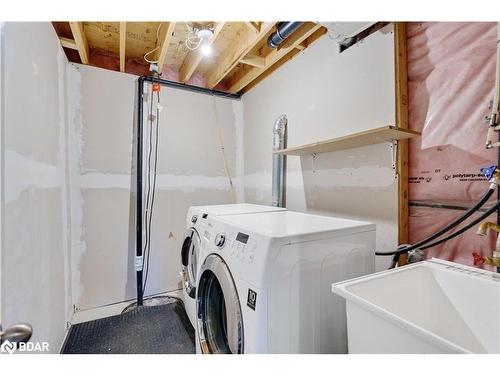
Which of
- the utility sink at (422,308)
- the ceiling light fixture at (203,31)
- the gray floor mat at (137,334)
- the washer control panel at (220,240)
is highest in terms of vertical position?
the ceiling light fixture at (203,31)

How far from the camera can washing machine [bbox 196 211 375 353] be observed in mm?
932

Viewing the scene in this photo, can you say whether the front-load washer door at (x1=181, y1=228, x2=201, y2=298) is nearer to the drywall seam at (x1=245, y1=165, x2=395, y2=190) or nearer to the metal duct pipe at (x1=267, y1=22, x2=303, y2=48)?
the drywall seam at (x1=245, y1=165, x2=395, y2=190)

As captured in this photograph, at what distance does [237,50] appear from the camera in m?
2.20

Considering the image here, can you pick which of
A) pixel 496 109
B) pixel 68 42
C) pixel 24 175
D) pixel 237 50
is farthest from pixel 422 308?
pixel 68 42

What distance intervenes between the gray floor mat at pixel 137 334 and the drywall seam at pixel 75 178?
39 cm

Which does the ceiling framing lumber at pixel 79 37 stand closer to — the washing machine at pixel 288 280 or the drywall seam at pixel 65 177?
the drywall seam at pixel 65 177

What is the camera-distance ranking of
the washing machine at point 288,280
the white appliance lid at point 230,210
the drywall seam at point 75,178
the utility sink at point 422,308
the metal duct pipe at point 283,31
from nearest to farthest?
1. the utility sink at point 422,308
2. the washing machine at point 288,280
3. the metal duct pipe at point 283,31
4. the white appliance lid at point 230,210
5. the drywall seam at point 75,178

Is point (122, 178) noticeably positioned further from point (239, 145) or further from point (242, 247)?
point (242, 247)

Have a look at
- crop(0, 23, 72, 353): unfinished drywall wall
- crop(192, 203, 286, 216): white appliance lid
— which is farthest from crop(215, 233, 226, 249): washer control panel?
crop(0, 23, 72, 353): unfinished drywall wall

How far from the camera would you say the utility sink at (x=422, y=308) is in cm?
66

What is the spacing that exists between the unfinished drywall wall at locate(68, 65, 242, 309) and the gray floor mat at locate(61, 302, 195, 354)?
350mm

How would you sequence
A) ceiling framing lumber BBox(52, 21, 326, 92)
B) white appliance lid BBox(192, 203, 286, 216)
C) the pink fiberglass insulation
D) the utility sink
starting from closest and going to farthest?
the utility sink, the pink fiberglass insulation, white appliance lid BBox(192, 203, 286, 216), ceiling framing lumber BBox(52, 21, 326, 92)

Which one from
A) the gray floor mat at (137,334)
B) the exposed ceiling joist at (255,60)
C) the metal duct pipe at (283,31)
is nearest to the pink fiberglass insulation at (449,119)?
the metal duct pipe at (283,31)
